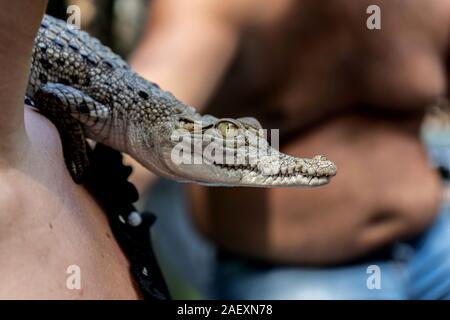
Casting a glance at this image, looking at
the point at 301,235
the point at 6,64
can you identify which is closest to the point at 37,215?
the point at 6,64

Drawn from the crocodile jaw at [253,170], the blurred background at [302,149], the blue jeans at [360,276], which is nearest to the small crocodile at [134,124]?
the crocodile jaw at [253,170]

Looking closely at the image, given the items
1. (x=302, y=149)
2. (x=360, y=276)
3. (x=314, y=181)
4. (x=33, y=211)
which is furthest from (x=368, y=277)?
(x=33, y=211)

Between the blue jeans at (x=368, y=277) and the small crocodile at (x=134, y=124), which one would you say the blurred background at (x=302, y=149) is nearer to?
the blue jeans at (x=368, y=277)

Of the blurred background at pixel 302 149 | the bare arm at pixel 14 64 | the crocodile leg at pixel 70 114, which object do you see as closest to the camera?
the bare arm at pixel 14 64

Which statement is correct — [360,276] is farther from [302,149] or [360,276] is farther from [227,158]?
[227,158]

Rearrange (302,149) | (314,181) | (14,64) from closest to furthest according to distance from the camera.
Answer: (14,64)
(314,181)
(302,149)

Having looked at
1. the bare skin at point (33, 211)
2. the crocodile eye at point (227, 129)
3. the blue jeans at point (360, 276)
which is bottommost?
the blue jeans at point (360, 276)
